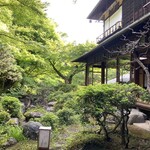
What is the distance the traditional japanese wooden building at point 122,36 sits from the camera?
9988 millimetres

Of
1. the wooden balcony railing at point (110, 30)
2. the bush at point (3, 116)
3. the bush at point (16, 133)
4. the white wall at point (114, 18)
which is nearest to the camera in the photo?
the bush at point (16, 133)

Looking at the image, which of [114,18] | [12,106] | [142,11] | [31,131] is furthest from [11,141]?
[114,18]

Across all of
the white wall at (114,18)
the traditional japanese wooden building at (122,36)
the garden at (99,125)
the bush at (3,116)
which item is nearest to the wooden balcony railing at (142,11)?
the traditional japanese wooden building at (122,36)

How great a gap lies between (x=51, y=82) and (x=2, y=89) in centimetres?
1343

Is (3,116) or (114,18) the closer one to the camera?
(3,116)

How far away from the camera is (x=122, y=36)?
11383mm

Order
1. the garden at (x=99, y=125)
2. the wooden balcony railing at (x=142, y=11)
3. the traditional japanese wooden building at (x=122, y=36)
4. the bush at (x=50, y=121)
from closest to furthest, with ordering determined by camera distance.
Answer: the garden at (x=99, y=125) < the bush at (x=50, y=121) < the traditional japanese wooden building at (x=122, y=36) < the wooden balcony railing at (x=142, y=11)

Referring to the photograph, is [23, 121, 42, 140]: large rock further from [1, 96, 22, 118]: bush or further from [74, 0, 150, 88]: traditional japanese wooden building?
[74, 0, 150, 88]: traditional japanese wooden building

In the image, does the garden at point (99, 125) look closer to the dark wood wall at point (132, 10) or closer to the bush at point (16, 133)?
the bush at point (16, 133)

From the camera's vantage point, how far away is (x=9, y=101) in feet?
36.3

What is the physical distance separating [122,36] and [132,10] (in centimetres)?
451

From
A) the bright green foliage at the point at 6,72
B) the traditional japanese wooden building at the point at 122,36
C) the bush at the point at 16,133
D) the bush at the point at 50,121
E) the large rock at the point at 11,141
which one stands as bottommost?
the large rock at the point at 11,141

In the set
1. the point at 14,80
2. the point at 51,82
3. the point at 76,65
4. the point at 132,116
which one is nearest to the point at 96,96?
the point at 14,80

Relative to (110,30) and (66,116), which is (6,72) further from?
(110,30)
